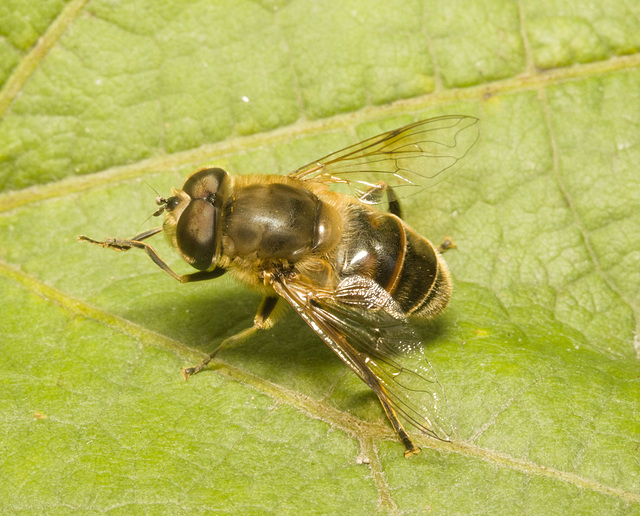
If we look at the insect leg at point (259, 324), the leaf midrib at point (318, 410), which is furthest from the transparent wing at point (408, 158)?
the leaf midrib at point (318, 410)

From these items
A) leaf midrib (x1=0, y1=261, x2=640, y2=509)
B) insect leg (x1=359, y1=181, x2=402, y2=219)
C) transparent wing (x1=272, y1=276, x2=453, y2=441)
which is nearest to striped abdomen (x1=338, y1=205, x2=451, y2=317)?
transparent wing (x1=272, y1=276, x2=453, y2=441)

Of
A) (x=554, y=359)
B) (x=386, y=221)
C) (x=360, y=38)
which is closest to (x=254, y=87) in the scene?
(x=360, y=38)

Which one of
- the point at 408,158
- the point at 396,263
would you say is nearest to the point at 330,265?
the point at 396,263

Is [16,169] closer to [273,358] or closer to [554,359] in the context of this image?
[273,358]

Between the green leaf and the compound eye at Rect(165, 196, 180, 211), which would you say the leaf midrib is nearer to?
the green leaf

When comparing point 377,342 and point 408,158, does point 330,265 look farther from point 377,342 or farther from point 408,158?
point 408,158

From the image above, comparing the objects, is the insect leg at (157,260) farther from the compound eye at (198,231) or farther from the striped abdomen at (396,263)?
the striped abdomen at (396,263)

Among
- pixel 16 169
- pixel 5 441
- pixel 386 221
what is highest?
pixel 16 169
